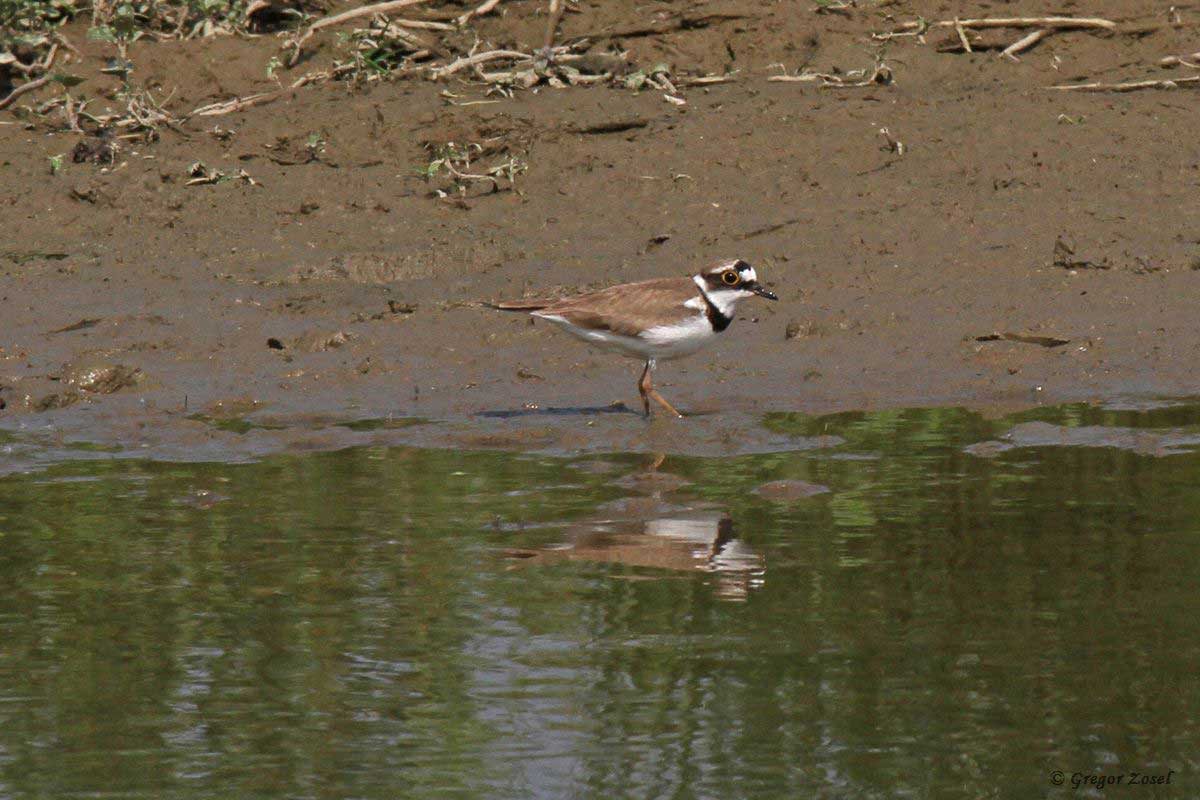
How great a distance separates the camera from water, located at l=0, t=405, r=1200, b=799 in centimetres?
527

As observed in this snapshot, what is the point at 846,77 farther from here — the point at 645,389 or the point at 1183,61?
the point at 645,389

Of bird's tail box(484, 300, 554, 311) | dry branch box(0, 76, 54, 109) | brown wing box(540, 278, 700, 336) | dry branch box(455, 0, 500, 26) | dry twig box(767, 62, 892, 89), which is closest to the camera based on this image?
brown wing box(540, 278, 700, 336)

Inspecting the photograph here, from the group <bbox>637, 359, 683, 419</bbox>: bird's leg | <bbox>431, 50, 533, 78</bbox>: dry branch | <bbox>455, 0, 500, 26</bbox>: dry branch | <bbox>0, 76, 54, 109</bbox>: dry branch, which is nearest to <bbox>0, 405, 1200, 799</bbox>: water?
<bbox>637, 359, 683, 419</bbox>: bird's leg

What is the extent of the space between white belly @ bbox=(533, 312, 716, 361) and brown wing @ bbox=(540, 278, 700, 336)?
0.10 feet

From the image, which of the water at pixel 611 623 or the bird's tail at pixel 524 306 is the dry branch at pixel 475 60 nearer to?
the bird's tail at pixel 524 306

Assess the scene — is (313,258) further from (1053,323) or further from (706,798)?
(706,798)

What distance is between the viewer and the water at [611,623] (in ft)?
17.3

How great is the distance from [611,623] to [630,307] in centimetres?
365

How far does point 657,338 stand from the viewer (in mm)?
9945

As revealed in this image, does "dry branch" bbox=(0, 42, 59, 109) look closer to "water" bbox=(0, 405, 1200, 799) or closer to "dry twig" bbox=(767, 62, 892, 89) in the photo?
"dry twig" bbox=(767, 62, 892, 89)

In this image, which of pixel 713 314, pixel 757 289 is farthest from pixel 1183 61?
pixel 713 314

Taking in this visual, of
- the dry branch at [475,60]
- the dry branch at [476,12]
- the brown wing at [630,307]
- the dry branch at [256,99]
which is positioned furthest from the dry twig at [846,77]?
the brown wing at [630,307]

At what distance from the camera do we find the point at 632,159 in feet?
43.2

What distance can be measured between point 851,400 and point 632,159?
11.2ft
